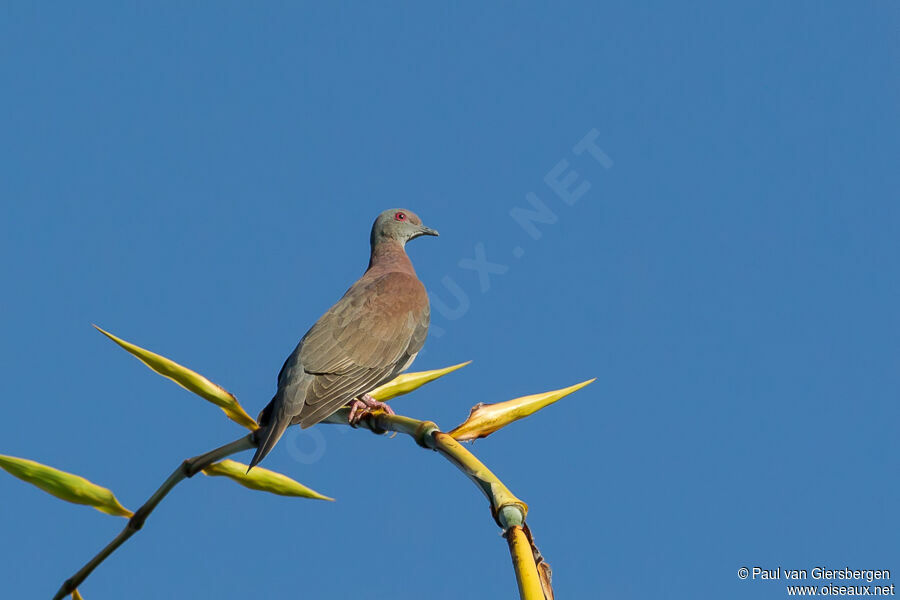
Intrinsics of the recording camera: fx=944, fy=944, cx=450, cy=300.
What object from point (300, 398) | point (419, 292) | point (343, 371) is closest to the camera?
point (300, 398)

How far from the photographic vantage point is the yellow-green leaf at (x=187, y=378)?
9.71 ft

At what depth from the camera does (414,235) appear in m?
6.32

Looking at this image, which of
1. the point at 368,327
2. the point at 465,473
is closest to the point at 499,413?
the point at 465,473

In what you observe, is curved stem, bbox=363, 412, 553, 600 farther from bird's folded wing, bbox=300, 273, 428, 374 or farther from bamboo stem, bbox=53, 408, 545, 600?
bird's folded wing, bbox=300, 273, 428, 374

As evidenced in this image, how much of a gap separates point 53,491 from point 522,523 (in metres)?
1.69

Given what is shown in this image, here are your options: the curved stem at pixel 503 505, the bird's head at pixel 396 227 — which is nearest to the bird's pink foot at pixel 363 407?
the curved stem at pixel 503 505

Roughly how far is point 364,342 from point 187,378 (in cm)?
208

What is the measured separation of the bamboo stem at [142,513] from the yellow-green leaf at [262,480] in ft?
0.44

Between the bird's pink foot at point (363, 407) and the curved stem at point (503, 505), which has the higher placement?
the bird's pink foot at point (363, 407)

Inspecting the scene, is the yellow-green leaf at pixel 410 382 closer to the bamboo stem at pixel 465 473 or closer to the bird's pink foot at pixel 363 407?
the bamboo stem at pixel 465 473

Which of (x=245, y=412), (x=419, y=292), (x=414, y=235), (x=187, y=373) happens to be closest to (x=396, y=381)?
(x=245, y=412)

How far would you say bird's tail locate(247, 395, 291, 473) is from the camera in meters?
3.10

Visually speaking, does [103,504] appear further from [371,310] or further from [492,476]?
[371,310]

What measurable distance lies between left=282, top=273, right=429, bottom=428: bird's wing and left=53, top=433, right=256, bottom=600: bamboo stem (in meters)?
1.34
